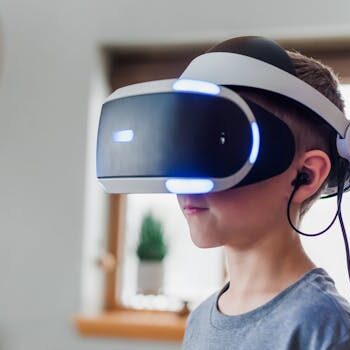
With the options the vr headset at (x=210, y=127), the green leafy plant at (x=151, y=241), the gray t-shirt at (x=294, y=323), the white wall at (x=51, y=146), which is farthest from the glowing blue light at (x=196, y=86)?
the green leafy plant at (x=151, y=241)

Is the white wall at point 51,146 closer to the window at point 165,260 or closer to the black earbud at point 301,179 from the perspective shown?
the window at point 165,260

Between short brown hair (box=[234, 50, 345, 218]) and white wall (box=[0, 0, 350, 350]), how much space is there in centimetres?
107

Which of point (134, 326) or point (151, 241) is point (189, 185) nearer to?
point (134, 326)

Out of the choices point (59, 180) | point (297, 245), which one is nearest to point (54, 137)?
point (59, 180)

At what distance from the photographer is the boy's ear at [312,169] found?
2.54 feet

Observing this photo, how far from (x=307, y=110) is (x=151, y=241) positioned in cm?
129

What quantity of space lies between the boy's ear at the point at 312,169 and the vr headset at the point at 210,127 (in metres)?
0.02

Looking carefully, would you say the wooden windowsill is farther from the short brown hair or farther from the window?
the short brown hair

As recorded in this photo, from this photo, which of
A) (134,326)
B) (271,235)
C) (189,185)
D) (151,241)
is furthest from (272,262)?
(151,241)

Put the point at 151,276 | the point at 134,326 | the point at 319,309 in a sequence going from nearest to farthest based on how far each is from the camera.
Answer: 1. the point at 319,309
2. the point at 134,326
3. the point at 151,276

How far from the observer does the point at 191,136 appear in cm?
72

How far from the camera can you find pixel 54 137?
1.93 metres

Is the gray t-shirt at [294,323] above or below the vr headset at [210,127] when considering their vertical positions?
below

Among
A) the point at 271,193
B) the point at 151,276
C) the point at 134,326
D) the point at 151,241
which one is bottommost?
the point at 134,326
